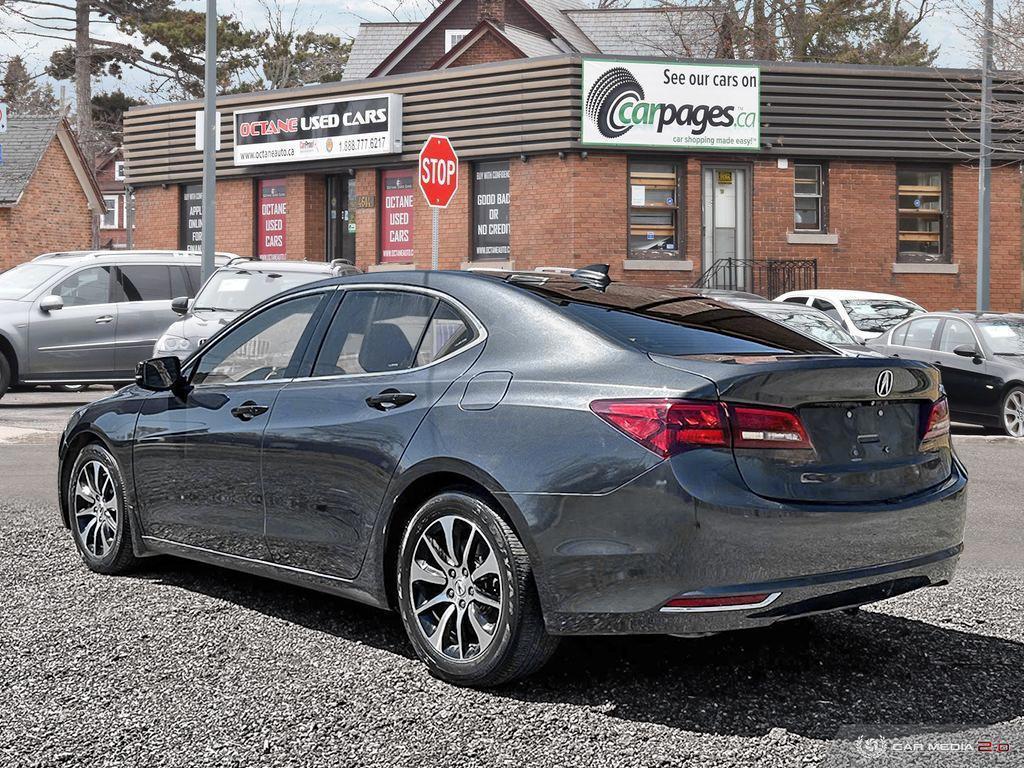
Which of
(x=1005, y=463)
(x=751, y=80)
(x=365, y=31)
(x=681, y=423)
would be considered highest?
(x=365, y=31)

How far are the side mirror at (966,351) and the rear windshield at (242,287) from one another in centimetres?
731

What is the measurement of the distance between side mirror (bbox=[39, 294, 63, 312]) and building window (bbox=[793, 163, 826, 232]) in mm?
15237

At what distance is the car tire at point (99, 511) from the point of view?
6586mm

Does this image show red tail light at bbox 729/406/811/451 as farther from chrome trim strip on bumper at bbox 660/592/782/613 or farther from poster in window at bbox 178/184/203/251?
poster in window at bbox 178/184/203/251

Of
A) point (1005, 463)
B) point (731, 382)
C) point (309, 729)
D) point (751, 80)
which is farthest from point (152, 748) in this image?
point (751, 80)

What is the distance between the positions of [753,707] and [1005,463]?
8409 mm

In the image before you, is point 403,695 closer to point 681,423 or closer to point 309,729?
point 309,729

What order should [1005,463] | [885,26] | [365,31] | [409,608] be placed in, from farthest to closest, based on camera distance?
[885,26], [365,31], [1005,463], [409,608]

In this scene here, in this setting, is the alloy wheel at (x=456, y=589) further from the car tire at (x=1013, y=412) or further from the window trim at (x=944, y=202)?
the window trim at (x=944, y=202)

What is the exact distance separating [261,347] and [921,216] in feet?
78.3

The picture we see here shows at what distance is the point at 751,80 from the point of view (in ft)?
87.4

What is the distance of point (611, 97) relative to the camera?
85.8ft

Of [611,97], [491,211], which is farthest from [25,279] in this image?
[611,97]

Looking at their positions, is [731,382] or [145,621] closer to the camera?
[731,382]
